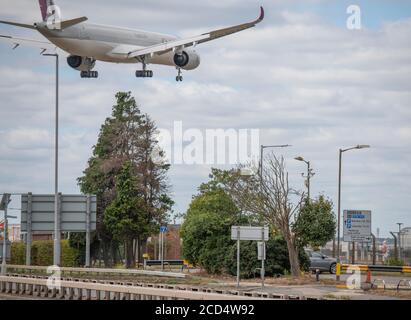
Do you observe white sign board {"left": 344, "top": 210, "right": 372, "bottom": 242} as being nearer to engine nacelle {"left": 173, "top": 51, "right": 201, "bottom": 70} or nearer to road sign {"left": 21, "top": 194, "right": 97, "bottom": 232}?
engine nacelle {"left": 173, "top": 51, "right": 201, "bottom": 70}

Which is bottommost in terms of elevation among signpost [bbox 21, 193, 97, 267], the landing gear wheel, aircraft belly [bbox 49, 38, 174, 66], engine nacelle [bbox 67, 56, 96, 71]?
signpost [bbox 21, 193, 97, 267]

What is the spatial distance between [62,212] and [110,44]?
9.31 m

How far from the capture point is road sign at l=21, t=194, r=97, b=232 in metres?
54.8

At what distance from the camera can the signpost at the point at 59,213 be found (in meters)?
54.6

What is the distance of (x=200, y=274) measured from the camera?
→ 62250 mm

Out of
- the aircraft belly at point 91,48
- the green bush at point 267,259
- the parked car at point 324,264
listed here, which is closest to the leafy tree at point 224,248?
the green bush at point 267,259

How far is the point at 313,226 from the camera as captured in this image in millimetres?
58000

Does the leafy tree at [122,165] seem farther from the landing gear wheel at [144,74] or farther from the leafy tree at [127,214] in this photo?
the landing gear wheel at [144,74]

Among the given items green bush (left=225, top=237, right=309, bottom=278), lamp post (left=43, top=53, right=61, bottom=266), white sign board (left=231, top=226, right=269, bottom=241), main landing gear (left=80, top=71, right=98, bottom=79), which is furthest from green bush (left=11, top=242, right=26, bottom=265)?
white sign board (left=231, top=226, right=269, bottom=241)

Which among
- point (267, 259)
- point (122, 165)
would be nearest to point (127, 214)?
point (122, 165)

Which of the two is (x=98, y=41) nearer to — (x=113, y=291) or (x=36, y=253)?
→ (x=113, y=291)

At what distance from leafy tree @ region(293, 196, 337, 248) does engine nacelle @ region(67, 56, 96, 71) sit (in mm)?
14205

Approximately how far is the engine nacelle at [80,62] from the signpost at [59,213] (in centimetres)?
694

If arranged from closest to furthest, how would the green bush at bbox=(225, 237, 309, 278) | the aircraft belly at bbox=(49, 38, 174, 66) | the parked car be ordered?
the aircraft belly at bbox=(49, 38, 174, 66)
the green bush at bbox=(225, 237, 309, 278)
the parked car
